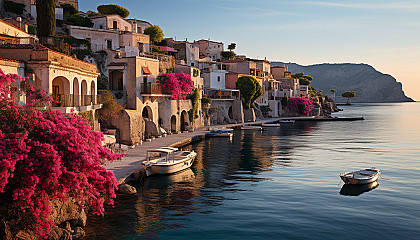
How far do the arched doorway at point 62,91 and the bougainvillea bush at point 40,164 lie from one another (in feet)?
35.1

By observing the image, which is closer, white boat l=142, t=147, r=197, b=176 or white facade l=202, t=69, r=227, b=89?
white boat l=142, t=147, r=197, b=176

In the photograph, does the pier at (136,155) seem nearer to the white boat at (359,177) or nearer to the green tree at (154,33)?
the white boat at (359,177)

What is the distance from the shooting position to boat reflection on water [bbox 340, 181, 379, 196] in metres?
31.2

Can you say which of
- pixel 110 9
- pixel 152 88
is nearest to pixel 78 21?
pixel 110 9

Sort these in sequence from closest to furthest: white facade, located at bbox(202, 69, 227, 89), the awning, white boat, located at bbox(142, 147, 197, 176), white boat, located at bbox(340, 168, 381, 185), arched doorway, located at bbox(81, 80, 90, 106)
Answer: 1. white boat, located at bbox(340, 168, 381, 185)
2. white boat, located at bbox(142, 147, 197, 176)
3. arched doorway, located at bbox(81, 80, 90, 106)
4. the awning
5. white facade, located at bbox(202, 69, 227, 89)

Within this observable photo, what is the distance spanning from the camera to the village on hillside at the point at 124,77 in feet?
99.3

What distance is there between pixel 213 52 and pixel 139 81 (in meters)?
86.3

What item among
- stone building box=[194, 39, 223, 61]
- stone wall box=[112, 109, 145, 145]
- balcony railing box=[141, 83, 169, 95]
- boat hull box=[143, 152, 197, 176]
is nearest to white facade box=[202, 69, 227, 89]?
stone building box=[194, 39, 223, 61]

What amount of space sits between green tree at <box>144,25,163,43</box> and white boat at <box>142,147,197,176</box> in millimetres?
68414

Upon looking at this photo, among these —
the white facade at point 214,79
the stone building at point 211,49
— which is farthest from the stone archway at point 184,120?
the stone building at point 211,49

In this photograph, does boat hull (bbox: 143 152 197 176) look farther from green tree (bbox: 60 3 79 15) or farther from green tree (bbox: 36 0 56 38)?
green tree (bbox: 60 3 79 15)

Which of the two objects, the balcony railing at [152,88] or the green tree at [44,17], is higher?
the green tree at [44,17]

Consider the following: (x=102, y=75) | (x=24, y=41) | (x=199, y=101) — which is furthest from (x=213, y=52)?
(x=24, y=41)

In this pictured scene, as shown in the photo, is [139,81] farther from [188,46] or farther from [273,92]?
[273,92]
